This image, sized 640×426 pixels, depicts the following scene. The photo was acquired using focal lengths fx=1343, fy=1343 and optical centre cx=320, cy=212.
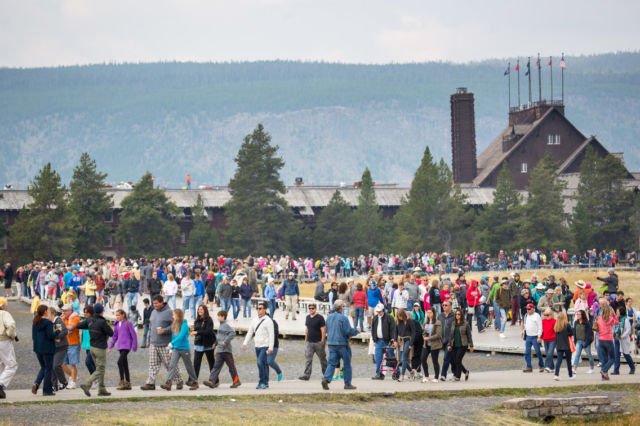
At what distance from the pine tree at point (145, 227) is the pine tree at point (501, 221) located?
22.0 meters

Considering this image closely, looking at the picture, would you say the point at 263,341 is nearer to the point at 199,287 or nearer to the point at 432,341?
the point at 432,341

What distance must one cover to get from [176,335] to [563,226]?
72178 mm

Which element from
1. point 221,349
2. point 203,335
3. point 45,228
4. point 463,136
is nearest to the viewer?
point 221,349

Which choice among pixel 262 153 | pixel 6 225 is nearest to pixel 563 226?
pixel 262 153

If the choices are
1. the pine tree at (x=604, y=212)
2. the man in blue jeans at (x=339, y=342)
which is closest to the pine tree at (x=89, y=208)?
the pine tree at (x=604, y=212)

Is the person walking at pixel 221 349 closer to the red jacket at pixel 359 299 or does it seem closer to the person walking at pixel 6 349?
the person walking at pixel 6 349

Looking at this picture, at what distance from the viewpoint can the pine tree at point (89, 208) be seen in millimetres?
94000

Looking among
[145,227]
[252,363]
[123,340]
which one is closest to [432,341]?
[123,340]

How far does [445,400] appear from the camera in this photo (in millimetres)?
25281

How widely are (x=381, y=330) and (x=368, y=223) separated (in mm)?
73744

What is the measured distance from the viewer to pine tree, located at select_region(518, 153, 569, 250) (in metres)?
92.6

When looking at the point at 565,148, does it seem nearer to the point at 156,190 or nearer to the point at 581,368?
the point at 156,190

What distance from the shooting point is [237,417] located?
2255 cm

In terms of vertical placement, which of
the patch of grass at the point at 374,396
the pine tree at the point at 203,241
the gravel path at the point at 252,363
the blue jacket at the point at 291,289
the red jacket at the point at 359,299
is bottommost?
the patch of grass at the point at 374,396
